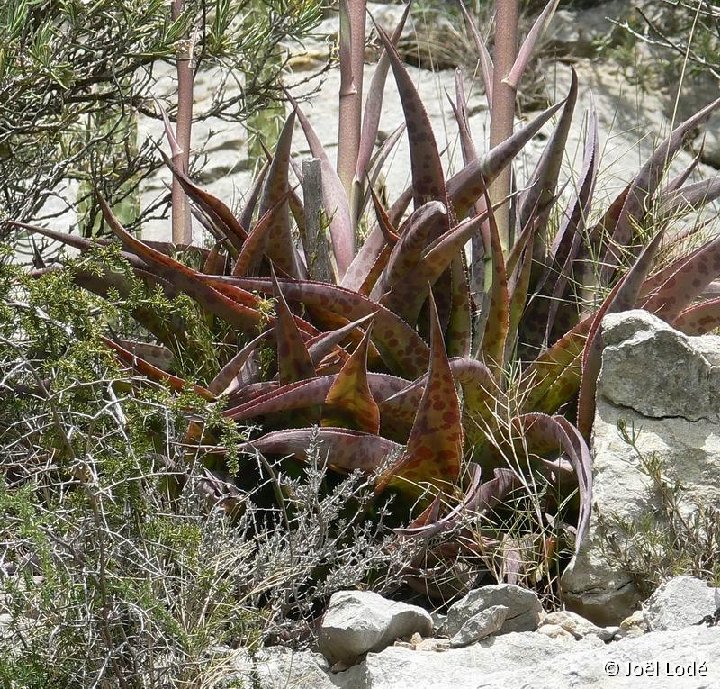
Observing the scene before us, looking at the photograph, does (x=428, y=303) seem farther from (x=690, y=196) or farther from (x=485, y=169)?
(x=690, y=196)

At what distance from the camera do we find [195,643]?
2086mm

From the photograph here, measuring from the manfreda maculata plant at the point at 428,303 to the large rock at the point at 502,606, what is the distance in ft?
0.61

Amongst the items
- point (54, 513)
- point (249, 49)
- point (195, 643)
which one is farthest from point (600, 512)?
point (249, 49)

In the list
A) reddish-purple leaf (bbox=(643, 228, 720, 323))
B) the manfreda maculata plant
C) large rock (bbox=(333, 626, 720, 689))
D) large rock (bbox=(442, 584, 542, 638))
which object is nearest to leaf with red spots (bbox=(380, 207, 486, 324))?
the manfreda maculata plant

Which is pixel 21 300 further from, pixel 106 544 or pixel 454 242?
pixel 454 242

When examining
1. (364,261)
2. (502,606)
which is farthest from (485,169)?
(502,606)

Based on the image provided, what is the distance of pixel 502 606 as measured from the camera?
7.49 ft

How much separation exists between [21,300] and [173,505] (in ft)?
1.93

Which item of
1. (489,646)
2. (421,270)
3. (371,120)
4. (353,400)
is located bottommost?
(489,646)

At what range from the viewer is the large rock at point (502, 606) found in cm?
232

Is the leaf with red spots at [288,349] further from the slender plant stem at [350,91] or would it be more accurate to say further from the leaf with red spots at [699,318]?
the leaf with red spots at [699,318]

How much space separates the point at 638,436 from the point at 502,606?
1.84 feet

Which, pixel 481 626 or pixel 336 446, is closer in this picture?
pixel 481 626

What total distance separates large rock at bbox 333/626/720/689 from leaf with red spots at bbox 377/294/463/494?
453 millimetres
